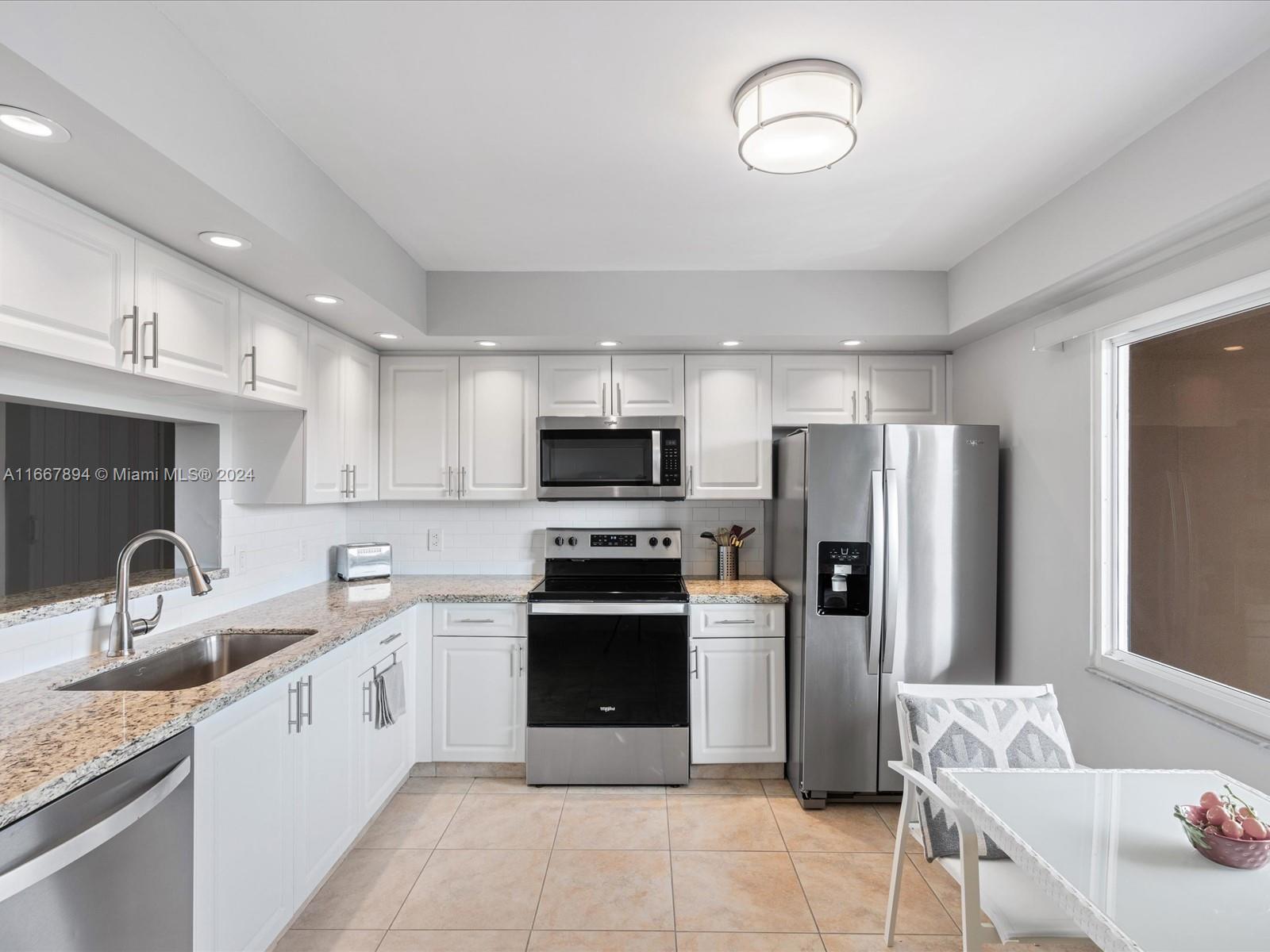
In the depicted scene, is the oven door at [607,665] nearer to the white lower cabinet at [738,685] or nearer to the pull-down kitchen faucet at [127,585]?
the white lower cabinet at [738,685]

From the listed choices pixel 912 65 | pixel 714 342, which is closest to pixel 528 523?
pixel 714 342

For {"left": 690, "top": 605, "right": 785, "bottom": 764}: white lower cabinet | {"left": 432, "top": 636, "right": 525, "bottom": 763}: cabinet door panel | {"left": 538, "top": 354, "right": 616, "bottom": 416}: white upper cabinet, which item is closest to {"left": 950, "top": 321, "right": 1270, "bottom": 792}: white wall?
{"left": 690, "top": 605, "right": 785, "bottom": 764}: white lower cabinet

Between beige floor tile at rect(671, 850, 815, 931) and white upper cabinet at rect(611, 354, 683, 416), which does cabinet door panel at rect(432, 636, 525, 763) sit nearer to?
beige floor tile at rect(671, 850, 815, 931)

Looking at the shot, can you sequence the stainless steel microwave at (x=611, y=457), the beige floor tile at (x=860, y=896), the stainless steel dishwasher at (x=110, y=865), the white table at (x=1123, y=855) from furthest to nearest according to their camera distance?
the stainless steel microwave at (x=611, y=457) < the beige floor tile at (x=860, y=896) < the stainless steel dishwasher at (x=110, y=865) < the white table at (x=1123, y=855)

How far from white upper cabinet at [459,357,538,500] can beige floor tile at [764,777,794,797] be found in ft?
6.05

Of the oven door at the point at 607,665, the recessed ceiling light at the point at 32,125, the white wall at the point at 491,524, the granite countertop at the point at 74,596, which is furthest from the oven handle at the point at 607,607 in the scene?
the recessed ceiling light at the point at 32,125

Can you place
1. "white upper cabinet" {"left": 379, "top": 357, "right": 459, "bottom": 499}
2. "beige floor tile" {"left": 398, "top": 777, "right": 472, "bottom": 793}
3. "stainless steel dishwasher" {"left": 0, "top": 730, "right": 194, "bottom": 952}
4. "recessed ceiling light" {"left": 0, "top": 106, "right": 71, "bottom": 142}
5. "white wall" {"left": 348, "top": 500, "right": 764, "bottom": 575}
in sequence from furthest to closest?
"white wall" {"left": 348, "top": 500, "right": 764, "bottom": 575} < "white upper cabinet" {"left": 379, "top": 357, "right": 459, "bottom": 499} < "beige floor tile" {"left": 398, "top": 777, "right": 472, "bottom": 793} < "recessed ceiling light" {"left": 0, "top": 106, "right": 71, "bottom": 142} < "stainless steel dishwasher" {"left": 0, "top": 730, "right": 194, "bottom": 952}

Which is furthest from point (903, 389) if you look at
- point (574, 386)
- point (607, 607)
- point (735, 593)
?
point (607, 607)

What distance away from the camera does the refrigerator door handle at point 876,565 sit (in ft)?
9.75

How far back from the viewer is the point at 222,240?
1.99m

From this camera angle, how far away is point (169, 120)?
150 cm

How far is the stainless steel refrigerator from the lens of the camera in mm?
A: 2988

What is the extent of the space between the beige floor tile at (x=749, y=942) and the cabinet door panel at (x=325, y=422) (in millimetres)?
2174

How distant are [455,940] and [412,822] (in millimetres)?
846
